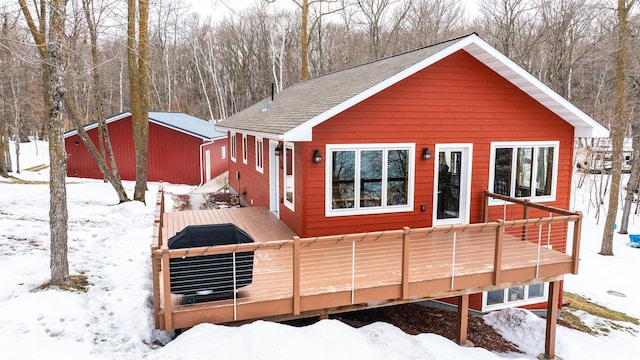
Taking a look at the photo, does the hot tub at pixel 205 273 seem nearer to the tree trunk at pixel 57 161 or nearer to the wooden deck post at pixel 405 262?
the tree trunk at pixel 57 161

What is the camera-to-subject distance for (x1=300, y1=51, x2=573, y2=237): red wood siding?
27.4 ft

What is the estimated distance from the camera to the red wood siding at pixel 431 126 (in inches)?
329

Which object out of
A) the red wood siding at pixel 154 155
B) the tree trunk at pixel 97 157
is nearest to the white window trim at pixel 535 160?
the tree trunk at pixel 97 157

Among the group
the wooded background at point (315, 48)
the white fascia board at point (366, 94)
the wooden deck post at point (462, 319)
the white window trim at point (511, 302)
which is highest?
the wooded background at point (315, 48)

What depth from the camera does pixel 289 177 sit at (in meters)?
9.38

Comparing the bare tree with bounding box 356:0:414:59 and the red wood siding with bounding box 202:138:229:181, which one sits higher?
the bare tree with bounding box 356:0:414:59

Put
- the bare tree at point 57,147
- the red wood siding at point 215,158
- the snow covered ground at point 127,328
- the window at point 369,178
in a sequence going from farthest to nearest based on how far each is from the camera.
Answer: the red wood siding at point 215,158 → the window at point 369,178 → the bare tree at point 57,147 → the snow covered ground at point 127,328

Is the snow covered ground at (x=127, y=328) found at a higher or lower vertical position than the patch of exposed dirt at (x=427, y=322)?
higher

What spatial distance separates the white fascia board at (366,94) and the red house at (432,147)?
0.02 meters

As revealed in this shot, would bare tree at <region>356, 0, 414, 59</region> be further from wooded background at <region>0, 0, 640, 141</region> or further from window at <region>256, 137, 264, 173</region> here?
window at <region>256, 137, 264, 173</region>

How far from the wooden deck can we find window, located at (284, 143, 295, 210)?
0.85 metres

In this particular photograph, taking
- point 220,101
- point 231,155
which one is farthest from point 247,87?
point 231,155

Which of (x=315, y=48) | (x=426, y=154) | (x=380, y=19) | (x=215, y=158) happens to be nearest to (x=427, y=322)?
(x=426, y=154)

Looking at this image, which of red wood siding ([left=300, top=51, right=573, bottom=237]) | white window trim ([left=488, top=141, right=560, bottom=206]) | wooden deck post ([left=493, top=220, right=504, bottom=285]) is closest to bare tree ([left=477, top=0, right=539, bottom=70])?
white window trim ([left=488, top=141, right=560, bottom=206])
